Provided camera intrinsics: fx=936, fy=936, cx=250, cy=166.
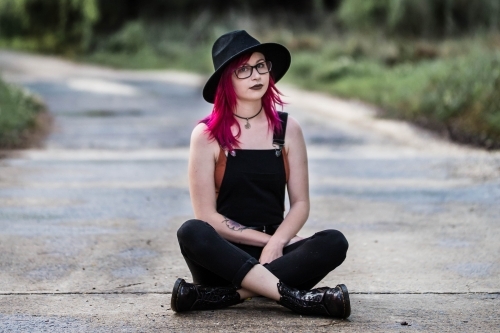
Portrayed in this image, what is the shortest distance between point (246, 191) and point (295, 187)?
0.83ft

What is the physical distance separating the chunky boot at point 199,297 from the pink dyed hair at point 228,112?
71cm

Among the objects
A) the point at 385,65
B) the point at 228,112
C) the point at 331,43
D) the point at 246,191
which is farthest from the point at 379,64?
the point at 246,191

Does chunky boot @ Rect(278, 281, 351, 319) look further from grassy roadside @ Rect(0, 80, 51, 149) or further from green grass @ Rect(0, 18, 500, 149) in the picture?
grassy roadside @ Rect(0, 80, 51, 149)

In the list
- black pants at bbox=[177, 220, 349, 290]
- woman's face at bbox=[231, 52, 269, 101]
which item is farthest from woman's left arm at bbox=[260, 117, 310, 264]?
woman's face at bbox=[231, 52, 269, 101]

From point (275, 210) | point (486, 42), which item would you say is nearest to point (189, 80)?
point (486, 42)

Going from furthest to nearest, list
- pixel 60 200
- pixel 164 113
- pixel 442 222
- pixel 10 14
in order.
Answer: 1. pixel 10 14
2. pixel 164 113
3. pixel 60 200
4. pixel 442 222

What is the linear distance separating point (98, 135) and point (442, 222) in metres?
7.90

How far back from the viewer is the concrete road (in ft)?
14.2

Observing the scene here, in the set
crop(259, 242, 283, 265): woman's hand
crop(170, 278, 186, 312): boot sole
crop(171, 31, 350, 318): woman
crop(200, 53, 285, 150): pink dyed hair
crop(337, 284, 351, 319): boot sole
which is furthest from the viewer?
crop(200, 53, 285, 150): pink dyed hair

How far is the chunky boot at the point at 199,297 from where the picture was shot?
430cm

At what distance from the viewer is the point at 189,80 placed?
25.6 metres

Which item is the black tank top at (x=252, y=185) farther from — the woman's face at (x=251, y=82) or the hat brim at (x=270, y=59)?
the hat brim at (x=270, y=59)

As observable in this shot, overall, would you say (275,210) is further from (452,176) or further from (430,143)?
(430,143)

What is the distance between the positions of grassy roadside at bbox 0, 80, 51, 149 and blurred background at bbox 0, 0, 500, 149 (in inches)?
1.4
